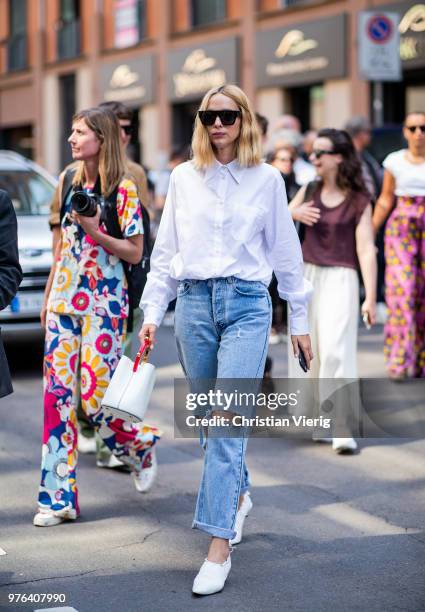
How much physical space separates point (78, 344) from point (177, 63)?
75.4ft

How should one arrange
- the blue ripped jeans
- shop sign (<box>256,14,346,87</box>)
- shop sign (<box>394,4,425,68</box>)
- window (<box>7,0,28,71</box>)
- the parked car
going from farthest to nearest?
window (<box>7,0,28,71</box>) < shop sign (<box>256,14,346,87</box>) < shop sign (<box>394,4,425,68</box>) < the parked car < the blue ripped jeans

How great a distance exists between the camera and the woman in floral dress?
206 inches

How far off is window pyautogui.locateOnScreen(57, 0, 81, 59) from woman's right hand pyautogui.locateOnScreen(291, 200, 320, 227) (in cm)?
2691

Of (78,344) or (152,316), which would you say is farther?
(78,344)

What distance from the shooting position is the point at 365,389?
8.44 meters

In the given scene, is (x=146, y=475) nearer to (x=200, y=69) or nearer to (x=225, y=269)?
(x=225, y=269)

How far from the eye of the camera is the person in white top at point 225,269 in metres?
4.37

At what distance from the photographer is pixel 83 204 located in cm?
516

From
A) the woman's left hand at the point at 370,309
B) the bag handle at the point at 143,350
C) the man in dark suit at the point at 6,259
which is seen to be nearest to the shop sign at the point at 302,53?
the woman's left hand at the point at 370,309

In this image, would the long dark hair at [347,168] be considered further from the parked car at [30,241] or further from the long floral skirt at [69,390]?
→ the parked car at [30,241]

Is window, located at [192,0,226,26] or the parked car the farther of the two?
window, located at [192,0,226,26]

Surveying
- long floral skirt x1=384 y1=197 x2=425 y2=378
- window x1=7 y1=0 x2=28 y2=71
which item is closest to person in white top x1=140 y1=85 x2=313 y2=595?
long floral skirt x1=384 y1=197 x2=425 y2=378

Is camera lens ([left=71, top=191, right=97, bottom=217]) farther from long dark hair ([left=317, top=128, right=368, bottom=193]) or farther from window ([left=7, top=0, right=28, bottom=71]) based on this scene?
window ([left=7, top=0, right=28, bottom=71])

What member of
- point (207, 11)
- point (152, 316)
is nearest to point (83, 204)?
point (152, 316)
